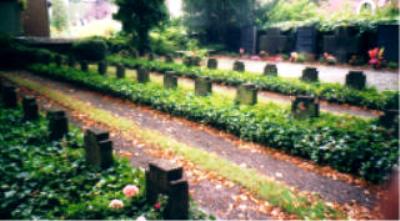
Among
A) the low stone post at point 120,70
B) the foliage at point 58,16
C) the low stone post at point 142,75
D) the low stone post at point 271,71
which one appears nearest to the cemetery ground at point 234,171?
the low stone post at point 142,75

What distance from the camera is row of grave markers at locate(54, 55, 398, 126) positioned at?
26.8 feet

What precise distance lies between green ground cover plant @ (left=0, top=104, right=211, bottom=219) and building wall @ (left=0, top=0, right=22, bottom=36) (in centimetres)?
1856

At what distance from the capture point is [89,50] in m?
20.0

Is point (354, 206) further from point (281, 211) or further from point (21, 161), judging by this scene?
point (21, 161)

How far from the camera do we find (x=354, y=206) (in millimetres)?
5277

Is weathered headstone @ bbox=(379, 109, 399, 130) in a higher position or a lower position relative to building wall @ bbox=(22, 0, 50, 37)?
lower

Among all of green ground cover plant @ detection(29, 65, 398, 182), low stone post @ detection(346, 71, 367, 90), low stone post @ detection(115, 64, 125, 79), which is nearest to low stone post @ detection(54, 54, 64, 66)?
low stone post @ detection(115, 64, 125, 79)

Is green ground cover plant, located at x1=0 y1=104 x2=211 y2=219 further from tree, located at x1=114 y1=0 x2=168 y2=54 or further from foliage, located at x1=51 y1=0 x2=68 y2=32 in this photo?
foliage, located at x1=51 y1=0 x2=68 y2=32

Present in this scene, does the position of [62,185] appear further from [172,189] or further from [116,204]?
[172,189]

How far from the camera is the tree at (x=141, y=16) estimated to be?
2147cm

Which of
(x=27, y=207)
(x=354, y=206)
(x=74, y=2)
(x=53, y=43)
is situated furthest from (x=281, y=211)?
(x=74, y=2)

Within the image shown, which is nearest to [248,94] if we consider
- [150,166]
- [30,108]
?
[30,108]

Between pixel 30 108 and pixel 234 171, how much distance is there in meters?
4.36

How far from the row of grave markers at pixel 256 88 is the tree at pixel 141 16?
734 cm
